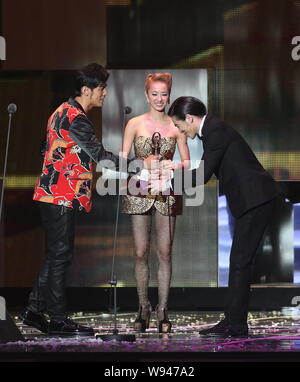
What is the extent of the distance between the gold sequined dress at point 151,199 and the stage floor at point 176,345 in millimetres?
751

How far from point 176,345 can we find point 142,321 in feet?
2.91

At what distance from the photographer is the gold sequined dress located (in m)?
6.38

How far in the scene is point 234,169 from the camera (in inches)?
231

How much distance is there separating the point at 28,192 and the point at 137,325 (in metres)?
2.09

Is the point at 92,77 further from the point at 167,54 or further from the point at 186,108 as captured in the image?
the point at 167,54

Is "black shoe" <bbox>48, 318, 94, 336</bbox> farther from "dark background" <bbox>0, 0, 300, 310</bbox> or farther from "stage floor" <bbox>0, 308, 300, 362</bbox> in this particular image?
"dark background" <bbox>0, 0, 300, 310</bbox>

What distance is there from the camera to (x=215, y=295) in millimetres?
8086

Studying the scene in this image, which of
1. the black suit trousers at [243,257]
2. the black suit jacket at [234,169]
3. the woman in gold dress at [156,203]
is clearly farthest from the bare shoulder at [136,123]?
the black suit trousers at [243,257]

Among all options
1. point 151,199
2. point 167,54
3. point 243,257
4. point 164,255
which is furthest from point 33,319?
point 167,54

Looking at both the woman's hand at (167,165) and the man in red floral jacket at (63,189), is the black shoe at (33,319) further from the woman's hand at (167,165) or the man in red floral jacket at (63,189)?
the woman's hand at (167,165)

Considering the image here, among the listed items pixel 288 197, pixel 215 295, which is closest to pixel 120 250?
pixel 215 295

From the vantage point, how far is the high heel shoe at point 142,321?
6.40 meters

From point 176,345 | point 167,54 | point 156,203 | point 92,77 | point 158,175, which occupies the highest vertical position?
point 167,54
